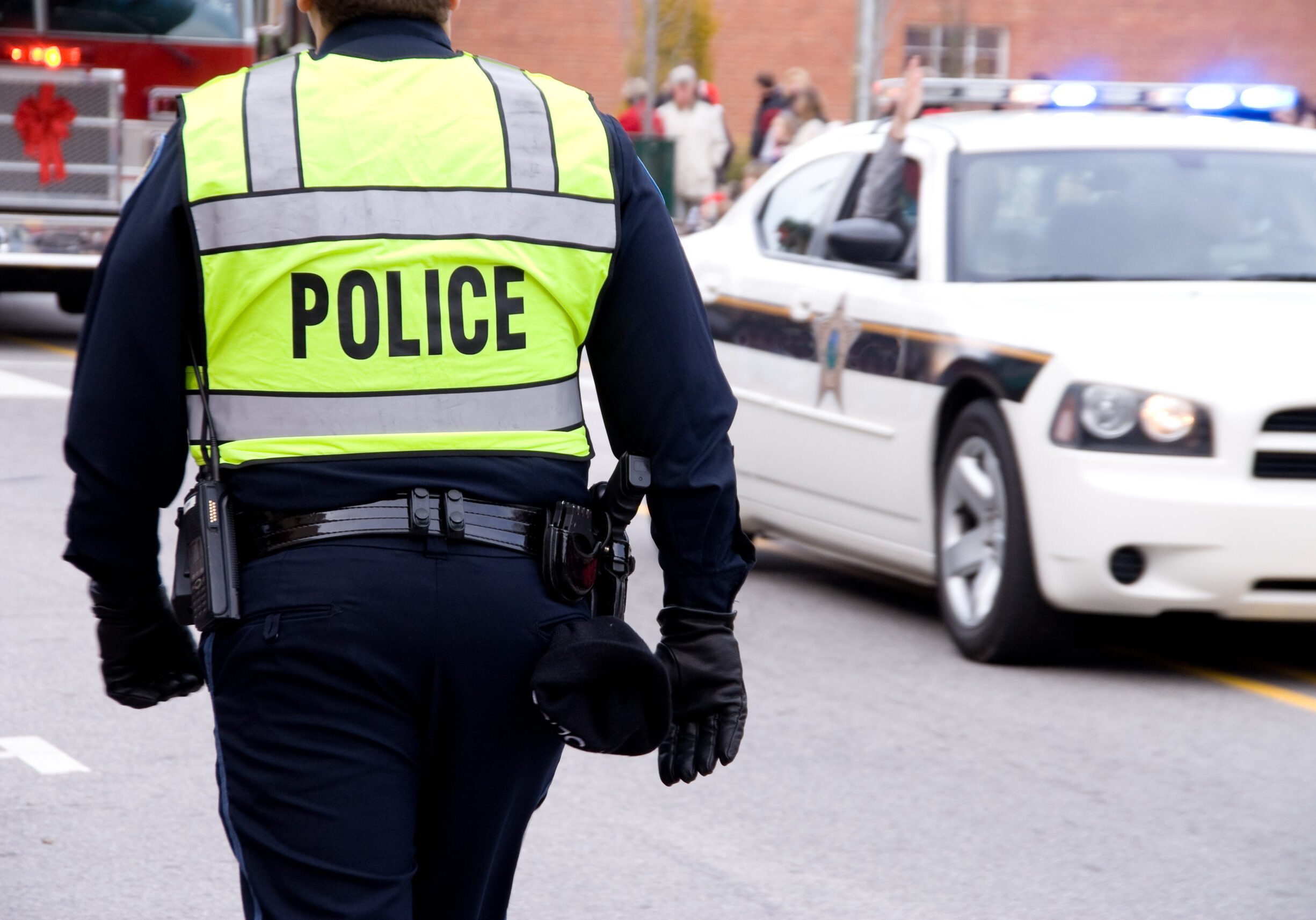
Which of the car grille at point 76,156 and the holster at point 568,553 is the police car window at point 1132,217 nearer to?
the holster at point 568,553

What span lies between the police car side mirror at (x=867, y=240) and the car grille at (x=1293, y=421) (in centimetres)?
143

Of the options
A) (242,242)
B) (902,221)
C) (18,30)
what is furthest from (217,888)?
(18,30)

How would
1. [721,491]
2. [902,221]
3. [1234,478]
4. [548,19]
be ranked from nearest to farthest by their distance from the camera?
1. [721,491]
2. [1234,478]
3. [902,221]
4. [548,19]

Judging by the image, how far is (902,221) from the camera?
681cm

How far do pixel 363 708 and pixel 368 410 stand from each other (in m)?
0.33

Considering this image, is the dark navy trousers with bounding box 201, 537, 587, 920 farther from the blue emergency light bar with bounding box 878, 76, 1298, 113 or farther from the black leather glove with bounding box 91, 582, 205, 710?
the blue emergency light bar with bounding box 878, 76, 1298, 113

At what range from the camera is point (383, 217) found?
229 cm

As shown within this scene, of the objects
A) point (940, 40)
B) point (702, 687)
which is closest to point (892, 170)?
point (702, 687)

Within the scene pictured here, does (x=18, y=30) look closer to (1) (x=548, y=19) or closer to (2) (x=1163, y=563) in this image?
(2) (x=1163, y=563)

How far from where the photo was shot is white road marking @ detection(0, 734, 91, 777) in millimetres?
4789

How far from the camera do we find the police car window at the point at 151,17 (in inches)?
537

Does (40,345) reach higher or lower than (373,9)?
lower

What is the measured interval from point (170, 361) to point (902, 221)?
475cm

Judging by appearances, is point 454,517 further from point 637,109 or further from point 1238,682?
point 637,109
